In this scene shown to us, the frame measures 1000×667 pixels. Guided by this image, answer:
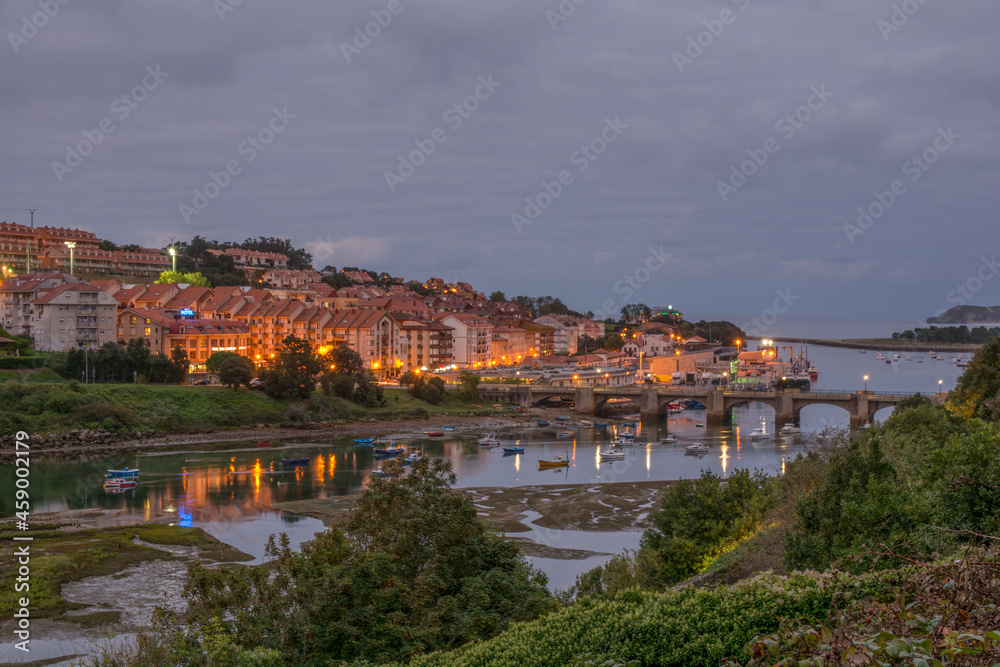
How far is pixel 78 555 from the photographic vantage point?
18.4 metres

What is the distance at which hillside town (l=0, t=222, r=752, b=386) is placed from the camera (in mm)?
48375

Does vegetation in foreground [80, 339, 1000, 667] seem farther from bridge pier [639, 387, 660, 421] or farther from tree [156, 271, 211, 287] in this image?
tree [156, 271, 211, 287]

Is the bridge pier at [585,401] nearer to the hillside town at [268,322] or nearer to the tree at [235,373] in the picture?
the hillside town at [268,322]

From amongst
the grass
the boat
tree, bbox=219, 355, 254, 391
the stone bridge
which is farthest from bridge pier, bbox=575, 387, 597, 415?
the grass

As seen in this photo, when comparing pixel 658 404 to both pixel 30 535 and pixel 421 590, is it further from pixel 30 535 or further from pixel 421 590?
pixel 421 590

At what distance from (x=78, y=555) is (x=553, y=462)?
62.0 feet

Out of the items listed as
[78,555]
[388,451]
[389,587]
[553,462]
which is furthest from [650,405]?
[389,587]

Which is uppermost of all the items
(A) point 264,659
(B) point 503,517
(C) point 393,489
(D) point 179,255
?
(D) point 179,255

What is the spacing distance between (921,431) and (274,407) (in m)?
33.5

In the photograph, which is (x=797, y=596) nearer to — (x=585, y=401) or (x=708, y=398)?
(x=708, y=398)

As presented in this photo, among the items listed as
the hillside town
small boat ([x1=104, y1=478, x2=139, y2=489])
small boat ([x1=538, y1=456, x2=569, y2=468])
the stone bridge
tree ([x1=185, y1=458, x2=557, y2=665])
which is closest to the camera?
tree ([x1=185, y1=458, x2=557, y2=665])

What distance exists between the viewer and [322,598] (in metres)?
8.10

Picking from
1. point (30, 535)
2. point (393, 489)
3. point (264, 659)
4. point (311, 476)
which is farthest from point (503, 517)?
point (264, 659)

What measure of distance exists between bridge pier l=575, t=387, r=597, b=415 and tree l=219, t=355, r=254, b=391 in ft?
67.6
